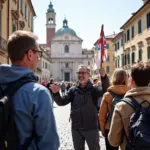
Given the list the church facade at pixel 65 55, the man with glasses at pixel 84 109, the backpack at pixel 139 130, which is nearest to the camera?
the backpack at pixel 139 130

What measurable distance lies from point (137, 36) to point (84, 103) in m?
29.1

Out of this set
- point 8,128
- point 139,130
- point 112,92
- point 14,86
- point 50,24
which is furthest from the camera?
point 50,24

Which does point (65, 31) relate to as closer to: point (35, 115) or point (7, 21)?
point (7, 21)

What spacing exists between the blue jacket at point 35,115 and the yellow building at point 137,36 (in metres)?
26.8

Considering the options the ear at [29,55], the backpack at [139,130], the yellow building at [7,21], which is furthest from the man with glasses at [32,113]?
the yellow building at [7,21]

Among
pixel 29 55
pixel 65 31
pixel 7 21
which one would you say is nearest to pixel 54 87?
pixel 29 55

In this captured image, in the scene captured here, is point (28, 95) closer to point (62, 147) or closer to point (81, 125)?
point (81, 125)

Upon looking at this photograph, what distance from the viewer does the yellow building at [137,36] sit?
29.5 meters

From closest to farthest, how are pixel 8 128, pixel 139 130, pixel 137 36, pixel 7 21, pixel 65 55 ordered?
pixel 8 128 < pixel 139 130 < pixel 7 21 < pixel 137 36 < pixel 65 55

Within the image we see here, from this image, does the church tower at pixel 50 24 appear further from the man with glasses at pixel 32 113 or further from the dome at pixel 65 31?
the man with glasses at pixel 32 113

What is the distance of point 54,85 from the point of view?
4660mm

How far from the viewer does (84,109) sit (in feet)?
16.9

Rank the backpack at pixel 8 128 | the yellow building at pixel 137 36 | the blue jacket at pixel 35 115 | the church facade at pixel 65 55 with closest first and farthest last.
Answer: the backpack at pixel 8 128, the blue jacket at pixel 35 115, the yellow building at pixel 137 36, the church facade at pixel 65 55

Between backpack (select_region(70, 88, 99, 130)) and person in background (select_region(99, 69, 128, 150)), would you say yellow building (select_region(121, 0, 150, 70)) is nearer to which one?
backpack (select_region(70, 88, 99, 130))
